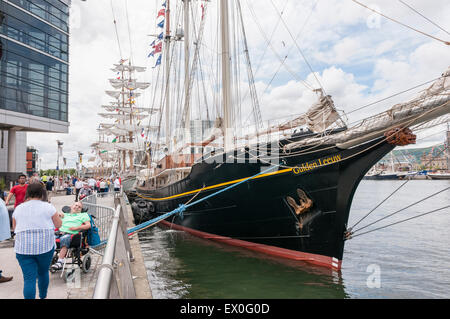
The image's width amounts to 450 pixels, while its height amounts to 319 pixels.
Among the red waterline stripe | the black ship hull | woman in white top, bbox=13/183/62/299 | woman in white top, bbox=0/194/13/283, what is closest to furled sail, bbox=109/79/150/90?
the black ship hull

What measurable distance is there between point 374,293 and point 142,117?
43333 mm

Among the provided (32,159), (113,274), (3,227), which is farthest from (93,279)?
(32,159)

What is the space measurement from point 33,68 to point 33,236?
28.9m

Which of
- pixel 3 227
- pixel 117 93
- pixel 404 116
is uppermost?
pixel 117 93

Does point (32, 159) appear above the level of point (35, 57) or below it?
below

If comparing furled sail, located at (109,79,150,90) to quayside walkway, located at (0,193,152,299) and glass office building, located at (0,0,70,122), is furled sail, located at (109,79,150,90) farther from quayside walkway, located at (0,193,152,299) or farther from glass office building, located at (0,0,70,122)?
quayside walkway, located at (0,193,152,299)

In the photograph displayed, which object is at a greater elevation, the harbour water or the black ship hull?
the black ship hull

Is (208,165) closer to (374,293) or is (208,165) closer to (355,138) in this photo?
(355,138)

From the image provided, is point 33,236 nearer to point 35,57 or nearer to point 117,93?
point 35,57

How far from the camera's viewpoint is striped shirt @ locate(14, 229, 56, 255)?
132 inches

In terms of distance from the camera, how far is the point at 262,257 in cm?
889

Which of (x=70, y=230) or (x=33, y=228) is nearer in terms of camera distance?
(x=33, y=228)

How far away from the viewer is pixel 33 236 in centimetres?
338
